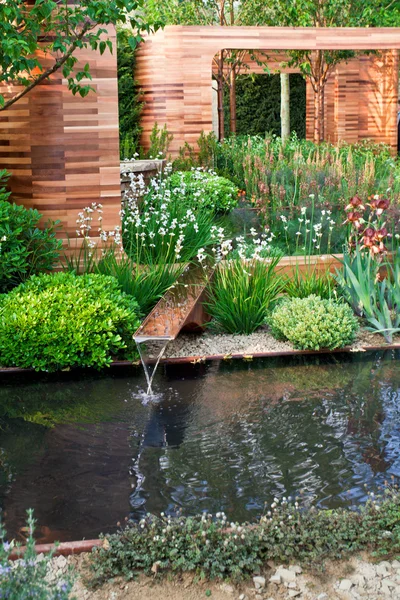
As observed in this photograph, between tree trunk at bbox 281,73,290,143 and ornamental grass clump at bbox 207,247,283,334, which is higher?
tree trunk at bbox 281,73,290,143

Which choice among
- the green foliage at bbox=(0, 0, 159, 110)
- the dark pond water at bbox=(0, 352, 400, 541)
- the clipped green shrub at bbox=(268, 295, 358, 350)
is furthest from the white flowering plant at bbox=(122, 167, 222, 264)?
the dark pond water at bbox=(0, 352, 400, 541)

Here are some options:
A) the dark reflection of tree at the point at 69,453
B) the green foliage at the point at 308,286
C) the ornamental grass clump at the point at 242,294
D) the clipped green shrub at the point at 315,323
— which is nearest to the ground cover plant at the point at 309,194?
the green foliage at the point at 308,286

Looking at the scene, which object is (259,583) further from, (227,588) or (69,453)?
(69,453)

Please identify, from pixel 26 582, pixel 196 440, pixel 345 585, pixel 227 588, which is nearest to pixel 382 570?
pixel 345 585

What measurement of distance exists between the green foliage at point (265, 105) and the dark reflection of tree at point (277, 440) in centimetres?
1914

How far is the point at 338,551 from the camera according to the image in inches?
127

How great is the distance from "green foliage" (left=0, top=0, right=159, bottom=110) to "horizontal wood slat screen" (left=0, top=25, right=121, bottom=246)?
17 centimetres

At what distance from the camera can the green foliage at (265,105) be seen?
2419 centimetres

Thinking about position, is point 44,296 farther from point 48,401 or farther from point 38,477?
point 38,477

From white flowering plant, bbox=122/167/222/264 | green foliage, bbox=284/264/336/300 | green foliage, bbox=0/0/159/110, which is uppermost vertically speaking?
green foliage, bbox=0/0/159/110

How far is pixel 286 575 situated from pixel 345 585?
23 centimetres

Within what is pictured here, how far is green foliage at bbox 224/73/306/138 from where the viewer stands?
24.2 metres

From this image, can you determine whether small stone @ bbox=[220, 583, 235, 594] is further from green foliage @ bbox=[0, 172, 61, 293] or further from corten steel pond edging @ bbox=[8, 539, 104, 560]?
green foliage @ bbox=[0, 172, 61, 293]

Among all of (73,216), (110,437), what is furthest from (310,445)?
(73,216)
